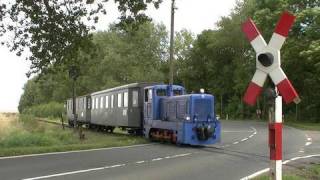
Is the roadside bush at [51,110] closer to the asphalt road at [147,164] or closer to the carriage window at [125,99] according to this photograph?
the carriage window at [125,99]

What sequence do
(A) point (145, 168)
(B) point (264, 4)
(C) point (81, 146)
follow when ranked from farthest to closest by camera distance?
1. (B) point (264, 4)
2. (C) point (81, 146)
3. (A) point (145, 168)

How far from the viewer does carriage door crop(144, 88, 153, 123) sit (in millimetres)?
30614

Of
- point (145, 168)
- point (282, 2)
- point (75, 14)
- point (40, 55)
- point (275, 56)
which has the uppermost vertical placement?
point (282, 2)

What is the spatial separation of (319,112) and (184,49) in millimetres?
36414

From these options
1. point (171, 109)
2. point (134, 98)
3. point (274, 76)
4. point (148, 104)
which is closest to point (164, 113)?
point (171, 109)

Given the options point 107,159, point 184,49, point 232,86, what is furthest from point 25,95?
point 107,159

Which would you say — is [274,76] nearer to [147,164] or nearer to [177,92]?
[147,164]

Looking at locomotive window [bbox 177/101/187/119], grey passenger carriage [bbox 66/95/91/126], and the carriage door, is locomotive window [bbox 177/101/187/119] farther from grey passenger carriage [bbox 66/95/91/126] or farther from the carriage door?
grey passenger carriage [bbox 66/95/91/126]

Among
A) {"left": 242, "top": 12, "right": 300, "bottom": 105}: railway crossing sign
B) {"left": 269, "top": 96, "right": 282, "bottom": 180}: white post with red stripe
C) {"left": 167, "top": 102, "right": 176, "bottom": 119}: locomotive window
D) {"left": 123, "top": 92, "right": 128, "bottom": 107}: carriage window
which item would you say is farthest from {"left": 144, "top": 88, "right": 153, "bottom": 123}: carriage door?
{"left": 242, "top": 12, "right": 300, "bottom": 105}: railway crossing sign

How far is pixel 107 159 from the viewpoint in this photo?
1983cm

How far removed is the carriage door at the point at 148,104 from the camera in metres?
30.6

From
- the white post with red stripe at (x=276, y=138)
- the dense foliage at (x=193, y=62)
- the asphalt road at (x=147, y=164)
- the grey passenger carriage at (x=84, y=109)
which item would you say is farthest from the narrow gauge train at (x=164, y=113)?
the dense foliage at (x=193, y=62)

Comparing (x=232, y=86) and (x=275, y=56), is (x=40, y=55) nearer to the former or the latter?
(x=275, y=56)

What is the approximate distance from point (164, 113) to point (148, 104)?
1.77 meters
